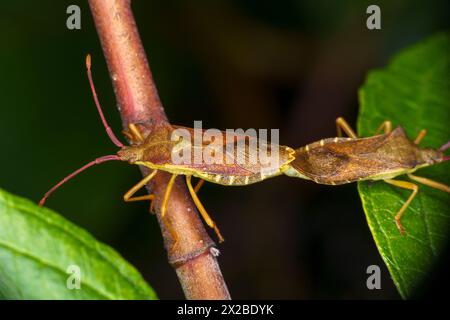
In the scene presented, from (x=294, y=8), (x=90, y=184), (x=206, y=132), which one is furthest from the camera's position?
(x=294, y=8)

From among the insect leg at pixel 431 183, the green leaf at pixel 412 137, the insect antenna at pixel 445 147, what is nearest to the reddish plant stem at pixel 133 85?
the green leaf at pixel 412 137

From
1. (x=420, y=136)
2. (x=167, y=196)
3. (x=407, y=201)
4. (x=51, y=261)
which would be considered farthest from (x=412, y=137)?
(x=51, y=261)

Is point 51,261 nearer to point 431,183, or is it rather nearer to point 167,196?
point 167,196

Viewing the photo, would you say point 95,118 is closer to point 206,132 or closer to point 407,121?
point 206,132

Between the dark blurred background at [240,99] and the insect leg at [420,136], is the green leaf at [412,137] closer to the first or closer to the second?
the insect leg at [420,136]
